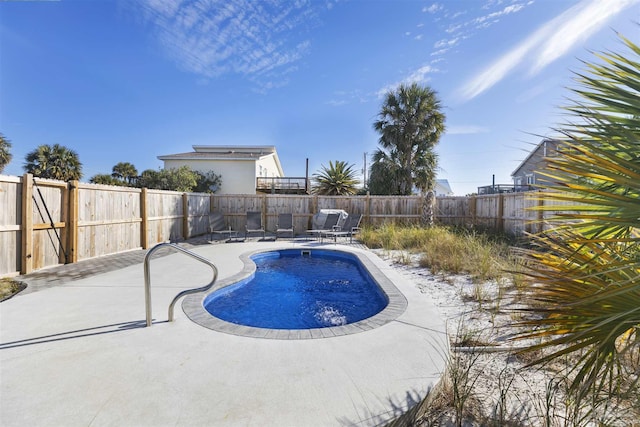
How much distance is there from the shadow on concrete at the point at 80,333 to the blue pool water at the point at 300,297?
3.87ft

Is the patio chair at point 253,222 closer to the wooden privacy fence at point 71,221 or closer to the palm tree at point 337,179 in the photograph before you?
the wooden privacy fence at point 71,221

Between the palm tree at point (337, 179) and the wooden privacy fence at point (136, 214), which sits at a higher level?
the palm tree at point (337, 179)

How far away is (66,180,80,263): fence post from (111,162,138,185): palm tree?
24.9 m

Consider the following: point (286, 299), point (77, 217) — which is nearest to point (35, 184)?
point (77, 217)

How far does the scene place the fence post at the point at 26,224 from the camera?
5.42 m

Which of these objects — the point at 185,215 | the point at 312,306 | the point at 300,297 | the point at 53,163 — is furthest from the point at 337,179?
the point at 53,163

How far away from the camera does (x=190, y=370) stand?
2.45 meters

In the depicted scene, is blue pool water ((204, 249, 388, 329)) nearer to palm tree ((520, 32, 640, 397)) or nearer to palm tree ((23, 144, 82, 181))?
palm tree ((520, 32, 640, 397))

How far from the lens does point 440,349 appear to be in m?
A: 2.85

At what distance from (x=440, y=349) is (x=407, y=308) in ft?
3.87

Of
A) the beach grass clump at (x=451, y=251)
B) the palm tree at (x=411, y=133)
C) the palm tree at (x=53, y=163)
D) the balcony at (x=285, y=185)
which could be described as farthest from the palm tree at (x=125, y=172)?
the beach grass clump at (x=451, y=251)

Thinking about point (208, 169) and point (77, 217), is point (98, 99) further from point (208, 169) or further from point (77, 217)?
point (77, 217)

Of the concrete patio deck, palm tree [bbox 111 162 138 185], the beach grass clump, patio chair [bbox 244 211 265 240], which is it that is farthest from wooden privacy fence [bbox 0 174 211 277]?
palm tree [bbox 111 162 138 185]

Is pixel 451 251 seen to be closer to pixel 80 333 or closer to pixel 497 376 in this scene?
pixel 497 376
